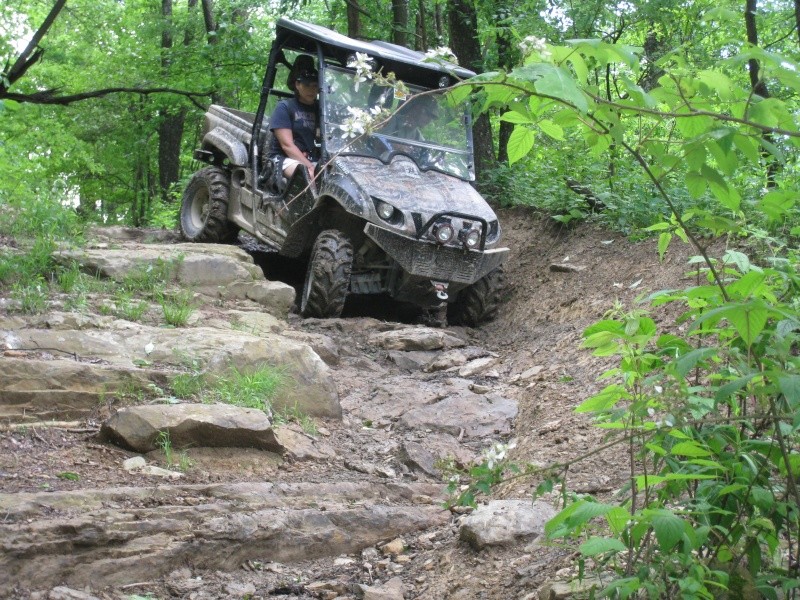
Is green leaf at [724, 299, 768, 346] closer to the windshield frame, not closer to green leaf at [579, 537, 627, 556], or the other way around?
green leaf at [579, 537, 627, 556]

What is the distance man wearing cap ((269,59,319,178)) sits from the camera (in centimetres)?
807

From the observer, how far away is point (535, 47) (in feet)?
6.13

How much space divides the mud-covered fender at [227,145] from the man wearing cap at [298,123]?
112cm

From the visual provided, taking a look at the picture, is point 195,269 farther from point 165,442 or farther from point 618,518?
point 618,518

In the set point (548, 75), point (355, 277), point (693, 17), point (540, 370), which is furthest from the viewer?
point (693, 17)

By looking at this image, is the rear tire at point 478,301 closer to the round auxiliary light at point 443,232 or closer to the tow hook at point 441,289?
the tow hook at point 441,289

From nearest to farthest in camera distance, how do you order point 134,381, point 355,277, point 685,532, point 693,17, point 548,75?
point 548,75 < point 685,532 < point 134,381 < point 355,277 < point 693,17

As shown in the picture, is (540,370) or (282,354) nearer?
(282,354)

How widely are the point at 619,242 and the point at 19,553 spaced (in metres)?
6.10

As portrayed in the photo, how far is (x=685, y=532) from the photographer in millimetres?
1947

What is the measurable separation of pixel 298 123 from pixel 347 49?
0.86 m

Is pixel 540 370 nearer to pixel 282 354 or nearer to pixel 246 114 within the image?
pixel 282 354

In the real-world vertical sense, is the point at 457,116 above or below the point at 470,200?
above

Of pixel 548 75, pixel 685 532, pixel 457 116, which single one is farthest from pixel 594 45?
pixel 457 116
